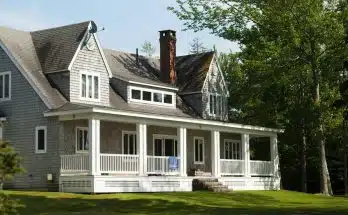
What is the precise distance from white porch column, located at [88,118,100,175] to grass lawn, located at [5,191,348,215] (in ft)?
4.67

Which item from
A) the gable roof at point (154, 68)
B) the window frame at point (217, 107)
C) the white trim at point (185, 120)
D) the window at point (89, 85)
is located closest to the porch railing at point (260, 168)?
the white trim at point (185, 120)

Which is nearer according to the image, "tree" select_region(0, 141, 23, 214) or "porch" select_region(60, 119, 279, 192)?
"tree" select_region(0, 141, 23, 214)

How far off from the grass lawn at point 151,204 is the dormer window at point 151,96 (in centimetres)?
781

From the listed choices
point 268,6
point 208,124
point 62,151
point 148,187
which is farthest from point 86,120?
point 268,6

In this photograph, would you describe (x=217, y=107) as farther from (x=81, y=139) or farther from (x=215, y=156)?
(x=81, y=139)

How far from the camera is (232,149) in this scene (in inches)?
1967

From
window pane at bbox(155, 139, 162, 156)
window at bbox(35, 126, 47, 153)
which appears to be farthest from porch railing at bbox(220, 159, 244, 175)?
window at bbox(35, 126, 47, 153)

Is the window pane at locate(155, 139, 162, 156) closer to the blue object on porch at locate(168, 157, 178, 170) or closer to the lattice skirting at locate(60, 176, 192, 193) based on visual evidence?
the blue object on porch at locate(168, 157, 178, 170)

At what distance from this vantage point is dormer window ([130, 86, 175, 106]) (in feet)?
136

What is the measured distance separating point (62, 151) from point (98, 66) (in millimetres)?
6099

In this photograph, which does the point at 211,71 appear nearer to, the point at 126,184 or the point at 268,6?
the point at 268,6

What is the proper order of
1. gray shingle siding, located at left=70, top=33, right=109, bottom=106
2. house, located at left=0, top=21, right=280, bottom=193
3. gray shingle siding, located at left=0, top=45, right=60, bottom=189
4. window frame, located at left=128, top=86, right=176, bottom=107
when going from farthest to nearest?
1. window frame, located at left=128, top=86, right=176, bottom=107
2. gray shingle siding, located at left=70, top=33, right=109, bottom=106
3. gray shingle siding, located at left=0, top=45, right=60, bottom=189
4. house, located at left=0, top=21, right=280, bottom=193

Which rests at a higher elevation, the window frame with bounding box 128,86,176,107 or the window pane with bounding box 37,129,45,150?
the window frame with bounding box 128,86,176,107

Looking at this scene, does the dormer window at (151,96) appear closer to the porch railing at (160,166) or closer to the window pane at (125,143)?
the window pane at (125,143)
